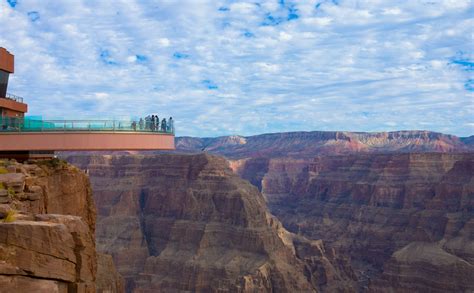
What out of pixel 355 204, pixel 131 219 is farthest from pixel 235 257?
pixel 355 204

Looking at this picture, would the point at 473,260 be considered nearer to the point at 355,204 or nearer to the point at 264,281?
the point at 264,281

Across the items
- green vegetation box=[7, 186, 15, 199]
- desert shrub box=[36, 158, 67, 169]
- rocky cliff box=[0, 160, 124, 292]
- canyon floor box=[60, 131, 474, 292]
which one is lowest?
canyon floor box=[60, 131, 474, 292]

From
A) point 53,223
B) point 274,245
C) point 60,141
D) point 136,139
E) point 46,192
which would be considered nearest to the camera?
point 53,223

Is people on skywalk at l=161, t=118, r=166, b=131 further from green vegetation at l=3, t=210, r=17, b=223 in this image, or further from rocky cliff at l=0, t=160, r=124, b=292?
green vegetation at l=3, t=210, r=17, b=223

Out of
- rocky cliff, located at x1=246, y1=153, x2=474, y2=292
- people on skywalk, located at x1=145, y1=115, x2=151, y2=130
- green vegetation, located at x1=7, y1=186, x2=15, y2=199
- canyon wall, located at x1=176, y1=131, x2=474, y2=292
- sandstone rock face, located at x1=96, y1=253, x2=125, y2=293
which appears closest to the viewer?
green vegetation, located at x1=7, y1=186, x2=15, y2=199

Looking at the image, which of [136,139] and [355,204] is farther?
[355,204]

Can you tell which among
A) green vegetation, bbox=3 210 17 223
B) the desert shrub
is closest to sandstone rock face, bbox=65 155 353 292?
the desert shrub

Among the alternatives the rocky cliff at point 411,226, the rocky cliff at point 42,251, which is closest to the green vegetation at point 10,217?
the rocky cliff at point 42,251

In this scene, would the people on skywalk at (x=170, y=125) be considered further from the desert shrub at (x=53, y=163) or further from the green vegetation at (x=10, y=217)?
the green vegetation at (x=10, y=217)

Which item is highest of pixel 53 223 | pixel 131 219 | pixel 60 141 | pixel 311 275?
pixel 60 141
